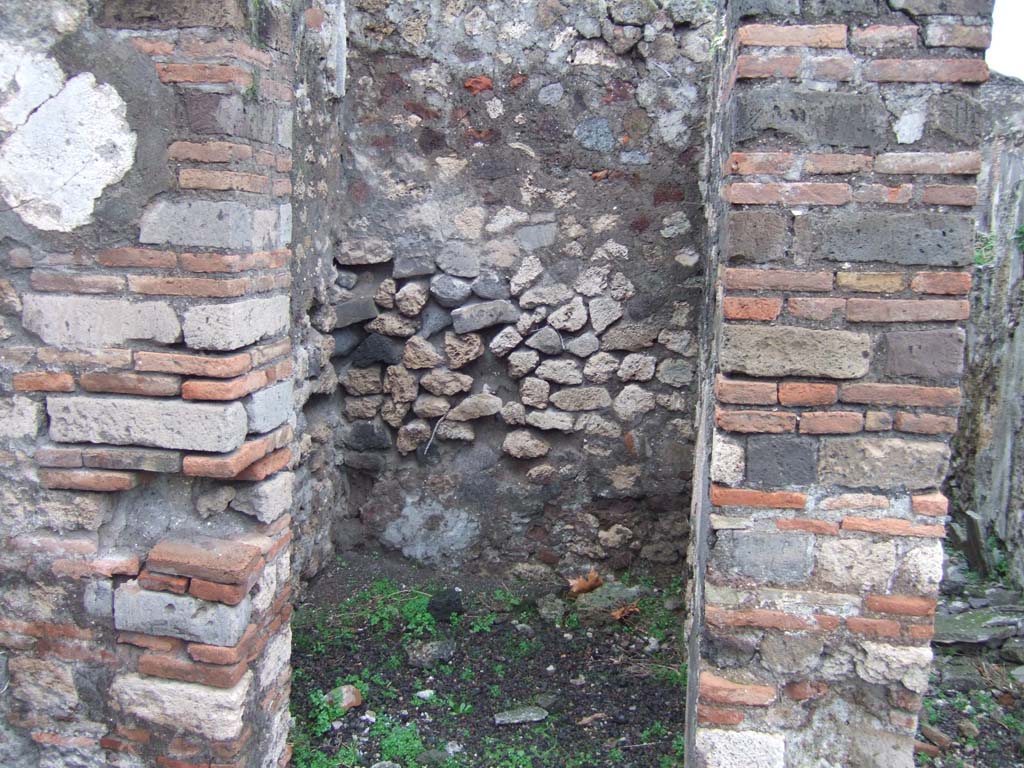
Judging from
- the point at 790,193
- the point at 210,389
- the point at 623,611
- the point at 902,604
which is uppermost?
the point at 790,193

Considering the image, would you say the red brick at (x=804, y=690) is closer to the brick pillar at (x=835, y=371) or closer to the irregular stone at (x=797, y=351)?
the brick pillar at (x=835, y=371)

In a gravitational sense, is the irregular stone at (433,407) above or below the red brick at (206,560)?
above

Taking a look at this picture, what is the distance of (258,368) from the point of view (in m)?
2.71

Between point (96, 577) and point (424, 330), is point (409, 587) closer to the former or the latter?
point (424, 330)

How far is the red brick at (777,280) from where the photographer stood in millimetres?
2529

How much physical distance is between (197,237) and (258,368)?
437 millimetres

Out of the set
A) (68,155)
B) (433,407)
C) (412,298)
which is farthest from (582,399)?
(68,155)

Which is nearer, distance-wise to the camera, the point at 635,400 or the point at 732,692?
the point at 732,692

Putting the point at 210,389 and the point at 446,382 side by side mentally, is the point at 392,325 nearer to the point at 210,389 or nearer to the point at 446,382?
the point at 446,382

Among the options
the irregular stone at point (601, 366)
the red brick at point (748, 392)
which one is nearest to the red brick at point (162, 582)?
the red brick at point (748, 392)

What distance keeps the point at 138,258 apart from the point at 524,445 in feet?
7.83

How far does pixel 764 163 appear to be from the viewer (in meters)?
2.52

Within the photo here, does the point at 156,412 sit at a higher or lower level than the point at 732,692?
higher

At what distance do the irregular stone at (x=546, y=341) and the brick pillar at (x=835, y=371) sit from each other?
1778 mm
